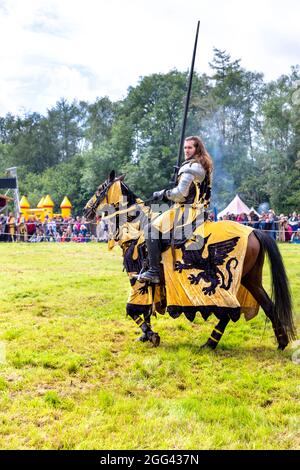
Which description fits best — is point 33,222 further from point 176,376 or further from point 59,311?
point 176,376

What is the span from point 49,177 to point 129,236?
5505 centimetres

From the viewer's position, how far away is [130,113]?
48.2 meters

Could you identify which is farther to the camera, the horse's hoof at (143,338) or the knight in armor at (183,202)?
the horse's hoof at (143,338)

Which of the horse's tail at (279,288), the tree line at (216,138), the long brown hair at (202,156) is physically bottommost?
the horse's tail at (279,288)

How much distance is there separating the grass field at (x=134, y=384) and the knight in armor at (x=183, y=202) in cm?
105

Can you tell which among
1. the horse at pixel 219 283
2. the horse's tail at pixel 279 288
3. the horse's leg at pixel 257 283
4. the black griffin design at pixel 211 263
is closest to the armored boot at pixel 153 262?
the horse at pixel 219 283

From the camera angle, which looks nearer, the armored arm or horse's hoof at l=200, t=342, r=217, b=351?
the armored arm

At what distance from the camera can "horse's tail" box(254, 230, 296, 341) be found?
5570mm

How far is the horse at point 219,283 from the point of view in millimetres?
5449

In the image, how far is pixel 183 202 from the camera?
5.62m

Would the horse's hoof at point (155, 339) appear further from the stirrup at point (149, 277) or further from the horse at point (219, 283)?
the stirrup at point (149, 277)

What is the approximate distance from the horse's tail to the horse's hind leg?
0.16 feet

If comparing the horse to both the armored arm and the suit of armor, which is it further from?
the armored arm

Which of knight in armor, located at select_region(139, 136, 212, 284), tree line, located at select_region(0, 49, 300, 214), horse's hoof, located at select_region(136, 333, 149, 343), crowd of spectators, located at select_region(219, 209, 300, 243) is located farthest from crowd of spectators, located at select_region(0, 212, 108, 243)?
knight in armor, located at select_region(139, 136, 212, 284)
